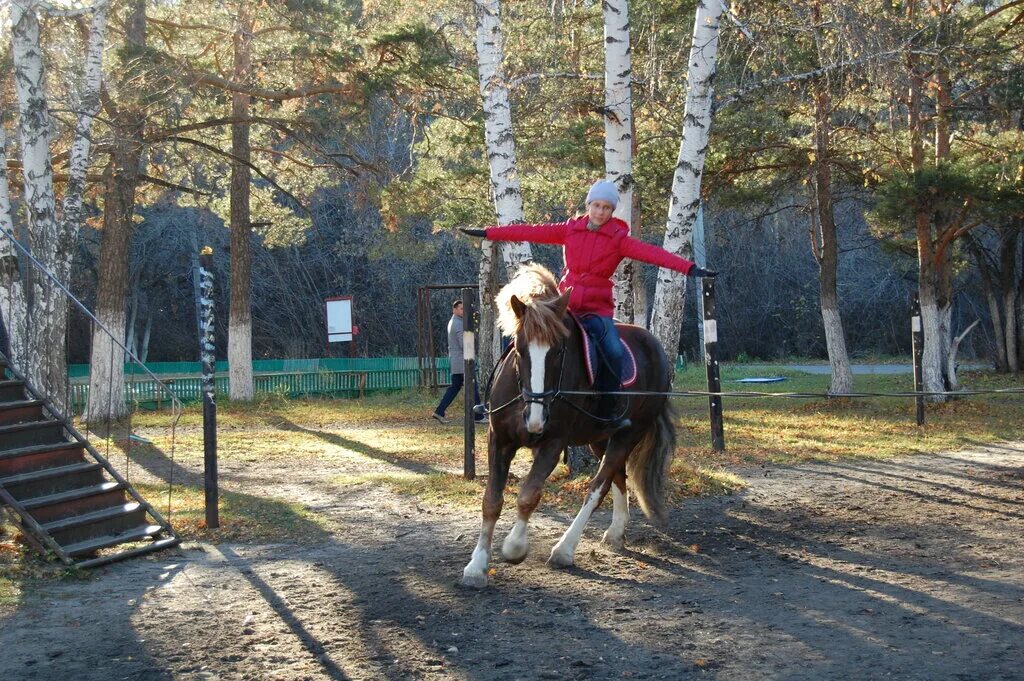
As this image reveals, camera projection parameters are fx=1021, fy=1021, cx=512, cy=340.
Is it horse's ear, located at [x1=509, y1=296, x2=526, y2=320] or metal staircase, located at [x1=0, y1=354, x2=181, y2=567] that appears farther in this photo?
metal staircase, located at [x1=0, y1=354, x2=181, y2=567]

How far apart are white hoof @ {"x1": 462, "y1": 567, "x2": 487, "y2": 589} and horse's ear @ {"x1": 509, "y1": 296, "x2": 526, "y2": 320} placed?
170 centimetres

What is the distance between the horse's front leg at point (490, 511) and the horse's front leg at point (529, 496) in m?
0.15

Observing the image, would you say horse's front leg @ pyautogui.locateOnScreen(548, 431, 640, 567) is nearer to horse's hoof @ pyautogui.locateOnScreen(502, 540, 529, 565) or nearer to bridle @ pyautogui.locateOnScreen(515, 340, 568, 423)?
horse's hoof @ pyautogui.locateOnScreen(502, 540, 529, 565)

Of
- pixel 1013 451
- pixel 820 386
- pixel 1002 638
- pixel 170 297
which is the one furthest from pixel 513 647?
pixel 170 297

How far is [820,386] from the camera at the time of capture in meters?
26.9

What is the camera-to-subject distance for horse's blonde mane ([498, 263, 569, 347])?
668 cm

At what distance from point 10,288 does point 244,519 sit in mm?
6775

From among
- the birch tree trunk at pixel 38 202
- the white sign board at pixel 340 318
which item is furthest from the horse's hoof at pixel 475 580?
the white sign board at pixel 340 318

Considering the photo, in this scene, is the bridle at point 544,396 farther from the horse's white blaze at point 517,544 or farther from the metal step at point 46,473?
the metal step at point 46,473

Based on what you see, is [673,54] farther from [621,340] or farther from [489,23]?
[621,340]

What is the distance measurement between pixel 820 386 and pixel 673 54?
1684 centimetres

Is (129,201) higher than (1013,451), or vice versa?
(129,201)

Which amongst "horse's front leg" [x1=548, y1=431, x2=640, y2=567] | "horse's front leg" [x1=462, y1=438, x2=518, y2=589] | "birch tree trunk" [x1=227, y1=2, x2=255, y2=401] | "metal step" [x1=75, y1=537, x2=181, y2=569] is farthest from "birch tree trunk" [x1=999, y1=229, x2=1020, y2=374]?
"metal step" [x1=75, y1=537, x2=181, y2=569]

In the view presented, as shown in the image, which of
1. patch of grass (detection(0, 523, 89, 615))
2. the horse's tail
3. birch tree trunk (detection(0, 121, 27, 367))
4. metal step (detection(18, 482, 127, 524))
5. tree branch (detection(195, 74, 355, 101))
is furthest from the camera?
tree branch (detection(195, 74, 355, 101))
